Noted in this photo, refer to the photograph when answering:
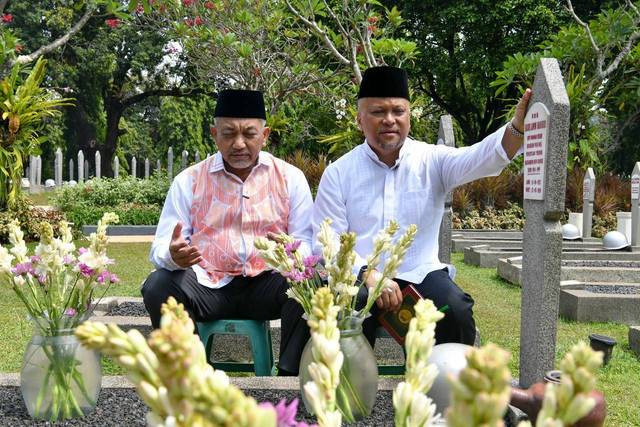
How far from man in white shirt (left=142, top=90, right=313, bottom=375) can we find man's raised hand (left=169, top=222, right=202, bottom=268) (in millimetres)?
213

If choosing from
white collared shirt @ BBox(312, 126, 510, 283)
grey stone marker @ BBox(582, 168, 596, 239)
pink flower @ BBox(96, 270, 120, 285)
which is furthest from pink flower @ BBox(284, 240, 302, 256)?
grey stone marker @ BBox(582, 168, 596, 239)

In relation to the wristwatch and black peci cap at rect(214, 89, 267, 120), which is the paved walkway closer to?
black peci cap at rect(214, 89, 267, 120)

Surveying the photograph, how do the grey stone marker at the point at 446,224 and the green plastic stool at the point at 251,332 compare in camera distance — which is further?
the grey stone marker at the point at 446,224

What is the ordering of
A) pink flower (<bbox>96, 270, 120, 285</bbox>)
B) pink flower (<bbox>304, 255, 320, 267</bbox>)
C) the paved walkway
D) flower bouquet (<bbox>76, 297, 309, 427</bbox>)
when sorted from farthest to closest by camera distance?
the paved walkway, pink flower (<bbox>96, 270, 120, 285</bbox>), pink flower (<bbox>304, 255, 320, 267</bbox>), flower bouquet (<bbox>76, 297, 309, 427</bbox>)

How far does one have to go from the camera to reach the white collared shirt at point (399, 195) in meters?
3.34

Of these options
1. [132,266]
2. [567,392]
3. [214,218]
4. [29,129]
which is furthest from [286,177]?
[29,129]

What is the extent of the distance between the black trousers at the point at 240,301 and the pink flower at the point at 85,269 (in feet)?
2.36

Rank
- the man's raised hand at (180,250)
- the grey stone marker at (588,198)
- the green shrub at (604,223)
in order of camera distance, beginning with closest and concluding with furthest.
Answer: the man's raised hand at (180,250) < the grey stone marker at (588,198) < the green shrub at (604,223)

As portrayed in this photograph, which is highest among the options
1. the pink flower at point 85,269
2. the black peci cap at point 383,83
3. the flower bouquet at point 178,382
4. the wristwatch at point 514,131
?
the black peci cap at point 383,83

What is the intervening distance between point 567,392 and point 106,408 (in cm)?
232

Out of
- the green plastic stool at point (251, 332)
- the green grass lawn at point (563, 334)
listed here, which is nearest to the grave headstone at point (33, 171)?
the green grass lawn at point (563, 334)

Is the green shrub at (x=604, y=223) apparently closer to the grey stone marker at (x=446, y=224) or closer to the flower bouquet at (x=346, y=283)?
the grey stone marker at (x=446, y=224)

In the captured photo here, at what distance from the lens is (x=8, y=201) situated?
995cm

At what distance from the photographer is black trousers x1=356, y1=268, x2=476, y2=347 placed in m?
2.99
